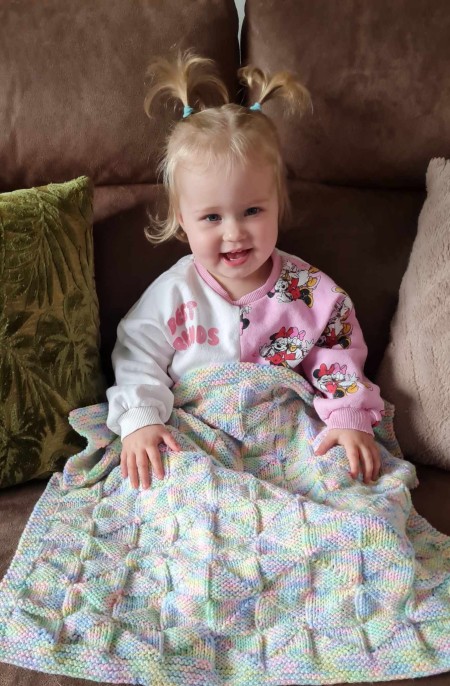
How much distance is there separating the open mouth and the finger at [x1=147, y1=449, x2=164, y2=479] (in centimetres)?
35

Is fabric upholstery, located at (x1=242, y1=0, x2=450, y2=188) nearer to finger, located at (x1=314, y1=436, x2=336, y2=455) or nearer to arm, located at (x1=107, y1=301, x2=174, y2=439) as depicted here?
arm, located at (x1=107, y1=301, x2=174, y2=439)

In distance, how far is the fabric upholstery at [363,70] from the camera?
1.29 m

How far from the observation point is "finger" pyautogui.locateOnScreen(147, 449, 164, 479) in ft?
3.62

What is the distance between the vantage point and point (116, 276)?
1.35 meters

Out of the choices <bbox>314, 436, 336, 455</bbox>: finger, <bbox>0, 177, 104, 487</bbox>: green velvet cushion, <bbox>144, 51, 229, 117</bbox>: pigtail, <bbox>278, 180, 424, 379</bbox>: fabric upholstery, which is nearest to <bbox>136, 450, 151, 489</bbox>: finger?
<bbox>0, 177, 104, 487</bbox>: green velvet cushion

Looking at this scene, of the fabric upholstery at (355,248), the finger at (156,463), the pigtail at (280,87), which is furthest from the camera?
the fabric upholstery at (355,248)

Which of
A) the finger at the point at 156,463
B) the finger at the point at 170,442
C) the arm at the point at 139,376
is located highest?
the arm at the point at 139,376

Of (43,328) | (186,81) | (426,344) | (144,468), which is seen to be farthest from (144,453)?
(186,81)

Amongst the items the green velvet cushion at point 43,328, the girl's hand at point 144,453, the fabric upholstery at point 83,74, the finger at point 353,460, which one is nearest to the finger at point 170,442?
the girl's hand at point 144,453

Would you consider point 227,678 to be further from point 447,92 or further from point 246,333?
point 447,92

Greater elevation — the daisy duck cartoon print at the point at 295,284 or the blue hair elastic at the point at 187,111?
the blue hair elastic at the point at 187,111

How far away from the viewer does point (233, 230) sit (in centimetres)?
114

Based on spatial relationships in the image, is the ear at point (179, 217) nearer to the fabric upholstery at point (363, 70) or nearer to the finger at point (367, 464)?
the fabric upholstery at point (363, 70)

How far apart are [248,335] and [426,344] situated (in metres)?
0.31
